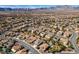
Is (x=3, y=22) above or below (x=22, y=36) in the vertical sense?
above

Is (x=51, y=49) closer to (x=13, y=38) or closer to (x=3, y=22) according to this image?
(x=13, y=38)

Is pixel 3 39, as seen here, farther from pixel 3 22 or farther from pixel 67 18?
pixel 67 18

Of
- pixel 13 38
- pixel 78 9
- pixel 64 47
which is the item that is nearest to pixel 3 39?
pixel 13 38

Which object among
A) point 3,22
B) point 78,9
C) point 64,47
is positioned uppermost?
point 78,9
